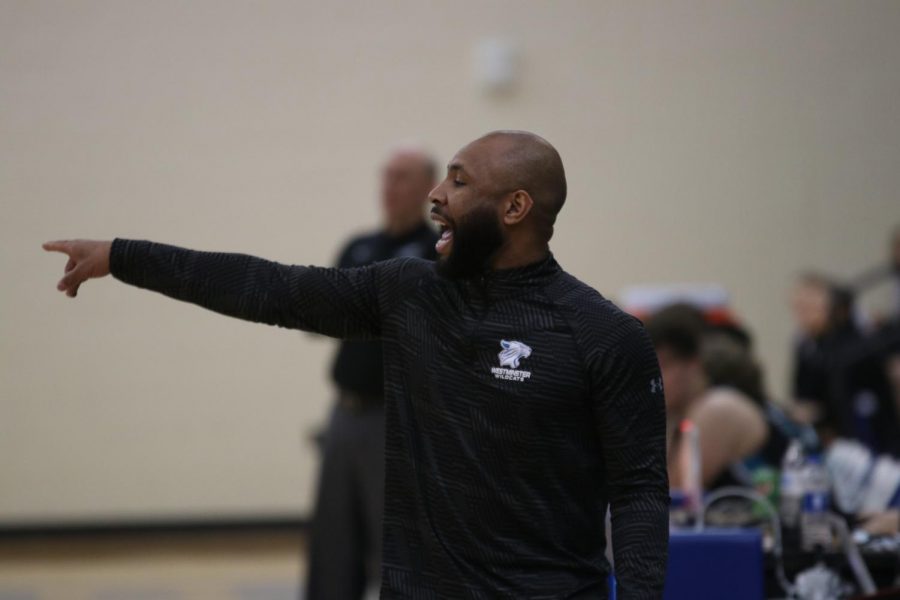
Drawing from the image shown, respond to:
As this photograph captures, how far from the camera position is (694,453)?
12.4 ft

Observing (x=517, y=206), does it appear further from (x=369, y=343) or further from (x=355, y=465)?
(x=355, y=465)

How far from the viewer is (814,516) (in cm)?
359

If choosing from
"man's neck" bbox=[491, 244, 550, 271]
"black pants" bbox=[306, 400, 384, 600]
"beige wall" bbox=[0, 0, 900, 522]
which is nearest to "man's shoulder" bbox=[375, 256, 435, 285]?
"man's neck" bbox=[491, 244, 550, 271]

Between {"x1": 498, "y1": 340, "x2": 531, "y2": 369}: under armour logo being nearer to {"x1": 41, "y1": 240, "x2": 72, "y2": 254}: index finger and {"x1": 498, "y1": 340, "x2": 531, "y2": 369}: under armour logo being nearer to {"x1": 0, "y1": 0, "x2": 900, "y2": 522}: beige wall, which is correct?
{"x1": 41, "y1": 240, "x2": 72, "y2": 254}: index finger

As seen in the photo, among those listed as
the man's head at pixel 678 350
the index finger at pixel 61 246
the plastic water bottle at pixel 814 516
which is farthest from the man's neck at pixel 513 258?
the man's head at pixel 678 350

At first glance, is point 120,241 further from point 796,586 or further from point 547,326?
point 796,586

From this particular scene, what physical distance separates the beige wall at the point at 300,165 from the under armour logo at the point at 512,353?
670cm

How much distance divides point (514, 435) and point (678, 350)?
7.59 ft

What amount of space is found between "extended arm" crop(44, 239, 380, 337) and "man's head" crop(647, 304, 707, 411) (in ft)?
7.18

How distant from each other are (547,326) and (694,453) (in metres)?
1.50

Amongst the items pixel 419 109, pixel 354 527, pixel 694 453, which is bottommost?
pixel 354 527

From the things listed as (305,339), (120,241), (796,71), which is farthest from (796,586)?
(796,71)

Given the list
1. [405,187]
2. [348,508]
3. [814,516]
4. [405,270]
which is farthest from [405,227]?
[405,270]

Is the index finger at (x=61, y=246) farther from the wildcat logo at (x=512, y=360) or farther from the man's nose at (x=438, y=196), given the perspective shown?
the wildcat logo at (x=512, y=360)
